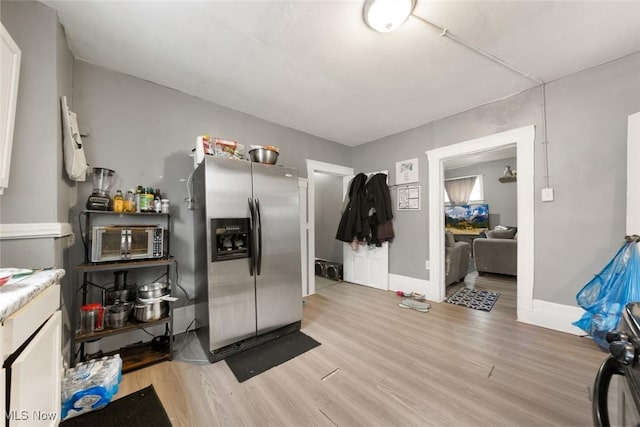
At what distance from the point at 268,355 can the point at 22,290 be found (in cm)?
152

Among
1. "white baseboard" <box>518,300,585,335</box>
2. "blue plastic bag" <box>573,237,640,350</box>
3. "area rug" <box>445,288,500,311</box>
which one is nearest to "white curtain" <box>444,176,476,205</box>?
"area rug" <box>445,288,500,311</box>

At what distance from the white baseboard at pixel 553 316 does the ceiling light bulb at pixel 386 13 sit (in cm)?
283

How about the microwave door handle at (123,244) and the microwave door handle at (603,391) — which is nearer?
the microwave door handle at (603,391)

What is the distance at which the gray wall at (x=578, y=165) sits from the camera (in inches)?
74.2

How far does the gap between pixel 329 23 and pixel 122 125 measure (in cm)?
193

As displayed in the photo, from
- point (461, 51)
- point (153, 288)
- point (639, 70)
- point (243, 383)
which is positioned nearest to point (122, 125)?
point (153, 288)

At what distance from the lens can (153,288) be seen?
1.79m

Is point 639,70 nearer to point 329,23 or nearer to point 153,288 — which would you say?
point 329,23

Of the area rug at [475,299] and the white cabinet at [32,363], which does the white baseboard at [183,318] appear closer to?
the white cabinet at [32,363]

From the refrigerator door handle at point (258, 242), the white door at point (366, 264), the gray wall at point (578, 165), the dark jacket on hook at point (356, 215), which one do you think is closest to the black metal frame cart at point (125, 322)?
the refrigerator door handle at point (258, 242)

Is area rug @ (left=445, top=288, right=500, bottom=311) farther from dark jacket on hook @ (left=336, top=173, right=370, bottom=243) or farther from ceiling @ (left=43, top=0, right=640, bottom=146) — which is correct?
ceiling @ (left=43, top=0, right=640, bottom=146)

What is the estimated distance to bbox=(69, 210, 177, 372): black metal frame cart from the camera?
154 centimetres

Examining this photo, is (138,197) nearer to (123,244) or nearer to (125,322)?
(123,244)

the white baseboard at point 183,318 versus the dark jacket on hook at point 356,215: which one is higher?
the dark jacket on hook at point 356,215
